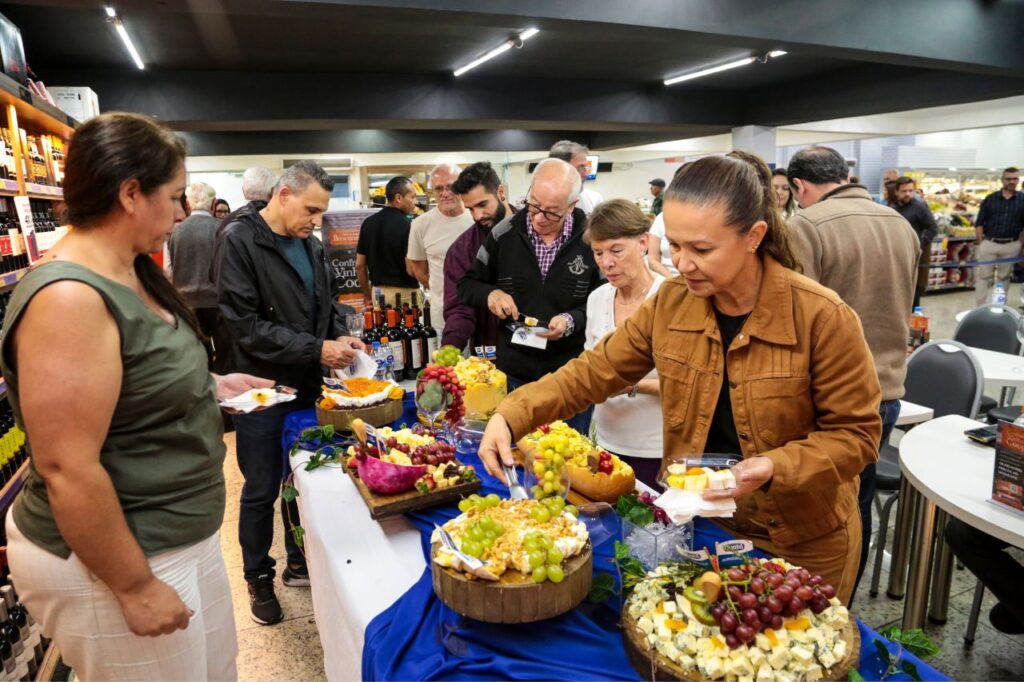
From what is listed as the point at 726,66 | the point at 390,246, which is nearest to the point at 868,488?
the point at 390,246

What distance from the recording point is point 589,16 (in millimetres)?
5531

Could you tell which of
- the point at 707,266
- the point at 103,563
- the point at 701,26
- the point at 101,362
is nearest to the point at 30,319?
the point at 101,362

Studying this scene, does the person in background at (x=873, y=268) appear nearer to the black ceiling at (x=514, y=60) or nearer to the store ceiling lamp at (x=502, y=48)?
the black ceiling at (x=514, y=60)

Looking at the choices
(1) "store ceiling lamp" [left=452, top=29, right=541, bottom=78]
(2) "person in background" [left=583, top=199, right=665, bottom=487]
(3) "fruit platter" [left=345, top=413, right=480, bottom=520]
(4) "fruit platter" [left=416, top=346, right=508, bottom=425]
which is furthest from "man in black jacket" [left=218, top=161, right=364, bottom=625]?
(1) "store ceiling lamp" [left=452, top=29, right=541, bottom=78]

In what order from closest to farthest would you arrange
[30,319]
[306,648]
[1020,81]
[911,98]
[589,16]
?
[30,319]
[306,648]
[589,16]
[1020,81]
[911,98]

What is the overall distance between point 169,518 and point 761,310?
144 cm

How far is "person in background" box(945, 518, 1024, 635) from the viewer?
2186 mm

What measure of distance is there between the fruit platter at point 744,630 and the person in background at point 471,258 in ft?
7.64

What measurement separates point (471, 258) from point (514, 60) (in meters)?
6.73

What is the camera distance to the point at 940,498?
2.09m

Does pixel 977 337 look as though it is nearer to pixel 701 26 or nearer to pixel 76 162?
pixel 701 26

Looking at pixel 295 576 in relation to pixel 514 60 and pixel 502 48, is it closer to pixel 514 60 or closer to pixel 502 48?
pixel 502 48

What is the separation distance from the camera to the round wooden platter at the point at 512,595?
126 cm

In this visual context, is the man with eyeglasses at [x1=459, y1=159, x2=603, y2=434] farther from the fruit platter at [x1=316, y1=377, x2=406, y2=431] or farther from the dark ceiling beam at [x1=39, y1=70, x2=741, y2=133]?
the dark ceiling beam at [x1=39, y1=70, x2=741, y2=133]
